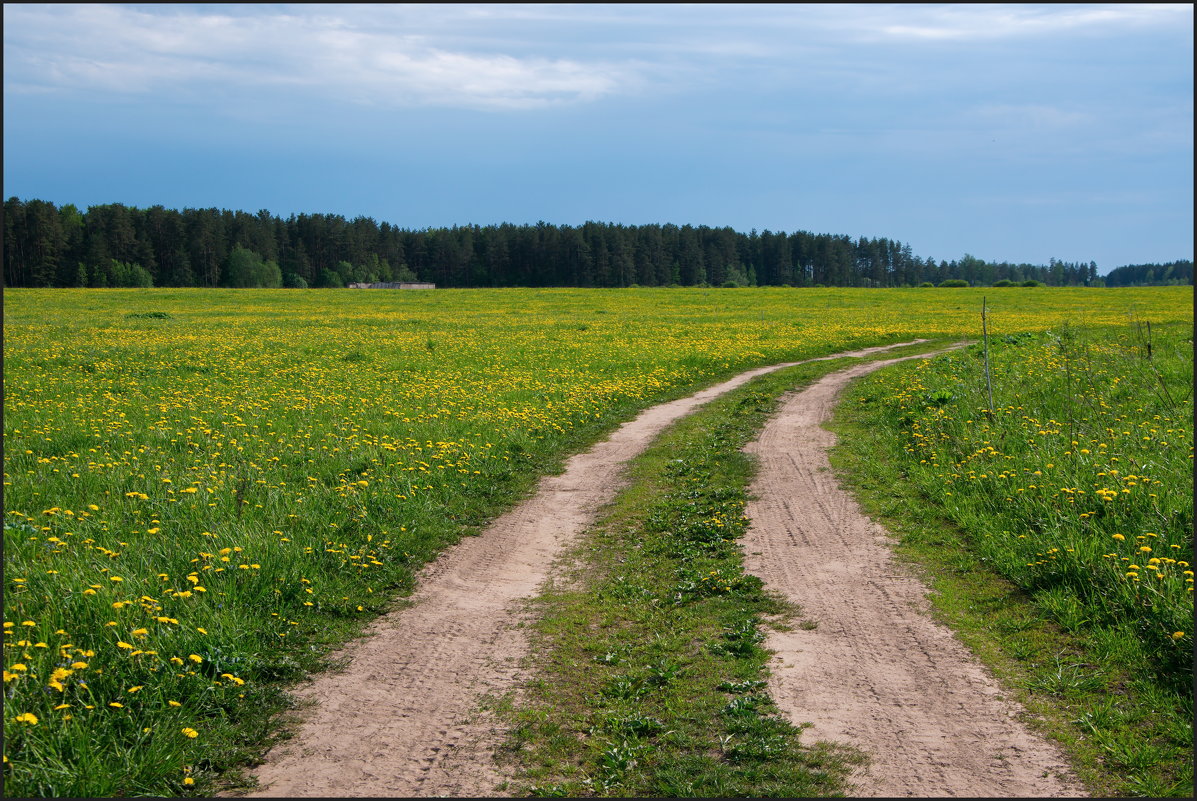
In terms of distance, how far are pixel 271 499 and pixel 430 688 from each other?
4.70 metres

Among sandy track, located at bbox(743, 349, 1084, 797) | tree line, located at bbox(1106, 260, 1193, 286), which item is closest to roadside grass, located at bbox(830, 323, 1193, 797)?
sandy track, located at bbox(743, 349, 1084, 797)

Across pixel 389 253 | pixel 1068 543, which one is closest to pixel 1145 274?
pixel 389 253

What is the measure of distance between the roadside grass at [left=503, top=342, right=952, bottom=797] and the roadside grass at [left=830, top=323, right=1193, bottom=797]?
5.50 feet

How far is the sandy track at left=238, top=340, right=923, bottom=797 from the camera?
183 inches

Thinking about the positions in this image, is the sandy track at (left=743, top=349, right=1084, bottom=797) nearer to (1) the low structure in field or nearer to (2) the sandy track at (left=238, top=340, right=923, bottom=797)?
(2) the sandy track at (left=238, top=340, right=923, bottom=797)

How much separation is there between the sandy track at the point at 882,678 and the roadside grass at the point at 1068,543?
25 cm

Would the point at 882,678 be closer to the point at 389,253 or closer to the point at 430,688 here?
the point at 430,688

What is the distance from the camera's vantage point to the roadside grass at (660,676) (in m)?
4.64

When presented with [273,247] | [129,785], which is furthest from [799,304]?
[273,247]

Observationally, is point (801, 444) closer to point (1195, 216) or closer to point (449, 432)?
Answer: point (449, 432)

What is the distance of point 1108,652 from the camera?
5941mm

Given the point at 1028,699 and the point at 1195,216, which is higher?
the point at 1195,216

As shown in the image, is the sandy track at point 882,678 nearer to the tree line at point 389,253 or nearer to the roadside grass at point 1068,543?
the roadside grass at point 1068,543

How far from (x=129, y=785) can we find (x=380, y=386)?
632 inches
